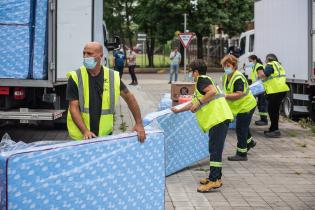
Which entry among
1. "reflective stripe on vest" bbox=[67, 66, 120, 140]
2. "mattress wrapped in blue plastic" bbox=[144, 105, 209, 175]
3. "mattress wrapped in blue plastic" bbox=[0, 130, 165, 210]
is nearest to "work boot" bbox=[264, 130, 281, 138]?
"mattress wrapped in blue plastic" bbox=[144, 105, 209, 175]

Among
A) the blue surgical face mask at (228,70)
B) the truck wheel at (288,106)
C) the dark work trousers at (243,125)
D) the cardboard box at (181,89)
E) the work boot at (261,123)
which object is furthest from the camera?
the truck wheel at (288,106)

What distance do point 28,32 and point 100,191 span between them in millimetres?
5041

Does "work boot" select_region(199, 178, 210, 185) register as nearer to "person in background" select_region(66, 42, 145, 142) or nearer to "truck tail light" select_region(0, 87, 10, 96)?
"person in background" select_region(66, 42, 145, 142)

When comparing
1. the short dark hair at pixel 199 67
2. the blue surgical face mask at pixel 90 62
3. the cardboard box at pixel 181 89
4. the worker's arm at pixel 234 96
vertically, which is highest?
the short dark hair at pixel 199 67

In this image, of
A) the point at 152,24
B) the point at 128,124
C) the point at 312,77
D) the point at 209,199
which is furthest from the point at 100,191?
the point at 152,24

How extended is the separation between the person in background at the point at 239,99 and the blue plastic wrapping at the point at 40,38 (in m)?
2.83

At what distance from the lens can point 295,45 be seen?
47.9 ft

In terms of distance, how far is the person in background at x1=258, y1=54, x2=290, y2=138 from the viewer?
466 inches

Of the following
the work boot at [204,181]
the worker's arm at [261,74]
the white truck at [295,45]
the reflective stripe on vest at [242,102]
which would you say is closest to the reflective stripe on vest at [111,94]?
the work boot at [204,181]

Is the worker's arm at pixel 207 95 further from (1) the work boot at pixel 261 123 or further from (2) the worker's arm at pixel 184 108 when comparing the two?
(1) the work boot at pixel 261 123

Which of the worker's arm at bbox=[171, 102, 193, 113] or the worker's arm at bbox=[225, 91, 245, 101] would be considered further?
the worker's arm at bbox=[225, 91, 245, 101]

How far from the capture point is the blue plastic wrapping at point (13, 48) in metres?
9.34

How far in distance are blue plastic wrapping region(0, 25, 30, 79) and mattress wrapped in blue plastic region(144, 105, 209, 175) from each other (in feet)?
9.15

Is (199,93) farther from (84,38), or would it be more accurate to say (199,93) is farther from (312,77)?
(312,77)
